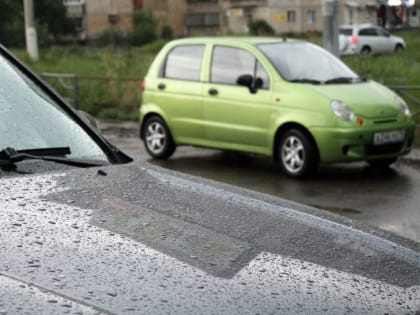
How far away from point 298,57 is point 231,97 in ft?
3.16

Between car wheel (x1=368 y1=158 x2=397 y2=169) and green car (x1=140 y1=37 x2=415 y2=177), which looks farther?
car wheel (x1=368 y1=158 x2=397 y2=169)

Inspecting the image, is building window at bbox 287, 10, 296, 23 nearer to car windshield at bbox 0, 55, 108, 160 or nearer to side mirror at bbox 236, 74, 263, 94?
side mirror at bbox 236, 74, 263, 94

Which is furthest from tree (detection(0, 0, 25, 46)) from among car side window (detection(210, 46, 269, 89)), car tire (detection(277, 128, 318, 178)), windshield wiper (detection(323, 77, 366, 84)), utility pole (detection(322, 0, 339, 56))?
car tire (detection(277, 128, 318, 178))

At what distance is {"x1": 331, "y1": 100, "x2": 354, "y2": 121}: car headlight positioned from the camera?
10.6 m

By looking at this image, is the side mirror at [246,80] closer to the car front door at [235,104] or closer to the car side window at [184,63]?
the car front door at [235,104]

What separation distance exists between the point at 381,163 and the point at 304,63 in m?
1.55

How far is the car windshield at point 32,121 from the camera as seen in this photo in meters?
3.25

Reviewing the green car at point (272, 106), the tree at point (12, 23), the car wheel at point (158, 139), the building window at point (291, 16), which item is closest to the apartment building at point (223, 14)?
the building window at point (291, 16)

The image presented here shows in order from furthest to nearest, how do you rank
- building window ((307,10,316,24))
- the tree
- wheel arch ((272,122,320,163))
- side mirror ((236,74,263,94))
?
1. building window ((307,10,316,24))
2. the tree
3. side mirror ((236,74,263,94))
4. wheel arch ((272,122,320,163))

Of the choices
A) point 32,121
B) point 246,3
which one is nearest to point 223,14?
point 246,3

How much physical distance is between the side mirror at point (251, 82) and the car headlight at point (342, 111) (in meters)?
1.13

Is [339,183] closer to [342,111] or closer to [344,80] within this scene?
[342,111]

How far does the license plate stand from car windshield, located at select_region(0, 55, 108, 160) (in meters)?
7.66

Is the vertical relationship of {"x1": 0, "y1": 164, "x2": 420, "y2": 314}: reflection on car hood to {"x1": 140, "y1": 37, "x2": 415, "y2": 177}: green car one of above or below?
above
